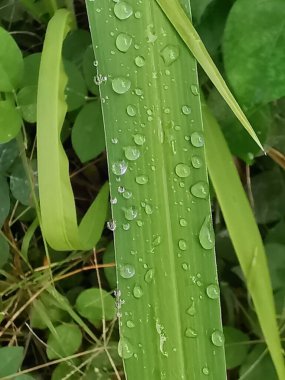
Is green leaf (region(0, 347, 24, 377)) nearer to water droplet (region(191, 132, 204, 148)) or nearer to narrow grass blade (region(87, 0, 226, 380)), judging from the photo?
narrow grass blade (region(87, 0, 226, 380))

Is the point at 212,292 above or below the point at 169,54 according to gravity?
below

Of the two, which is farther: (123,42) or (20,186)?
(20,186)

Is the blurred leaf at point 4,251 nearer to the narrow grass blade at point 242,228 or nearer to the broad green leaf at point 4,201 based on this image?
the broad green leaf at point 4,201

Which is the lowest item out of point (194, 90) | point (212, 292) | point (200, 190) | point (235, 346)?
point (235, 346)

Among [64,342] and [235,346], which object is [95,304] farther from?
[235,346]

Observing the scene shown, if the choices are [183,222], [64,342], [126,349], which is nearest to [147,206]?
[183,222]

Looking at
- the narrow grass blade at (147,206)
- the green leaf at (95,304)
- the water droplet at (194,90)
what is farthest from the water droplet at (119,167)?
the green leaf at (95,304)
